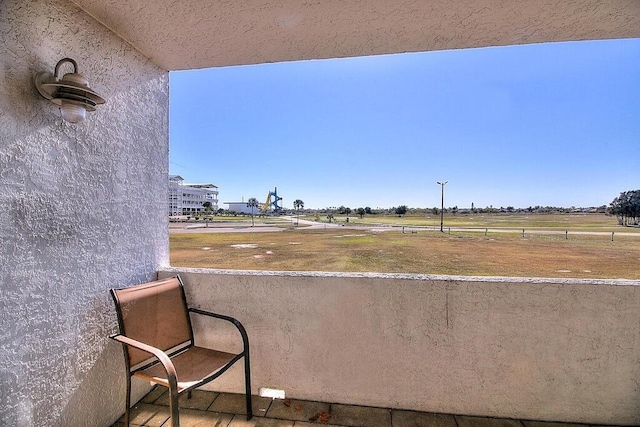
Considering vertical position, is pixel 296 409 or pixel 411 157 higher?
pixel 411 157

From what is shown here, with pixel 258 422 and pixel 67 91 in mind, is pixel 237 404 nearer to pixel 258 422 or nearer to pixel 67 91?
pixel 258 422

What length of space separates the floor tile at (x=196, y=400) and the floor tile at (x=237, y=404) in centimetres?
4

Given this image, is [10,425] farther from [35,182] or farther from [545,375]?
[545,375]

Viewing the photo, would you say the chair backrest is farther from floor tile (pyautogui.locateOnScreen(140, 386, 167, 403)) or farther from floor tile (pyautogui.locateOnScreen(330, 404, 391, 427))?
floor tile (pyautogui.locateOnScreen(330, 404, 391, 427))

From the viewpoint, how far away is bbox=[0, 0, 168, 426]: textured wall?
91cm

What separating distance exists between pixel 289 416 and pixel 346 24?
6.95ft

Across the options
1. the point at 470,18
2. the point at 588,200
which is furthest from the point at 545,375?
the point at 588,200

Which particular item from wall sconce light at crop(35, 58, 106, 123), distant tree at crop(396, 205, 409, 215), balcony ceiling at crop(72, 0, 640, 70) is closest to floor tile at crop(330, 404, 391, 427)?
wall sconce light at crop(35, 58, 106, 123)

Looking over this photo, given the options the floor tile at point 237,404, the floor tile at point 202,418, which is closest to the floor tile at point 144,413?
the floor tile at point 202,418

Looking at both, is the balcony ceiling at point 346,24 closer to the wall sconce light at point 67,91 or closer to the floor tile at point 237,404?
the wall sconce light at point 67,91

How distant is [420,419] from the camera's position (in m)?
1.38

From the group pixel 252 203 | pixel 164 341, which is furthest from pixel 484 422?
pixel 252 203

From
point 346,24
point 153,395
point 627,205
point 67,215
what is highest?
point 346,24

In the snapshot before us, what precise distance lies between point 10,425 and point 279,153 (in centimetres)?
2082
